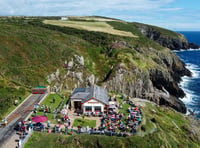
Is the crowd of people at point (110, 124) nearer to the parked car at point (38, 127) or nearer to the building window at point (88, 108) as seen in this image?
the parked car at point (38, 127)

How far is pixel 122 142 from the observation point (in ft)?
97.4

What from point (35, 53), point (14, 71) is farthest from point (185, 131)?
point (35, 53)

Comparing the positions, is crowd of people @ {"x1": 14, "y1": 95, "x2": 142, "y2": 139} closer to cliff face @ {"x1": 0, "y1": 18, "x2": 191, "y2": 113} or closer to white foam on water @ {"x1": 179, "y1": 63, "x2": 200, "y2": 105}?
cliff face @ {"x1": 0, "y1": 18, "x2": 191, "y2": 113}

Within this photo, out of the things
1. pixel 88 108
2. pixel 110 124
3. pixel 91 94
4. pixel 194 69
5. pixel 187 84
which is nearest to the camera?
pixel 110 124

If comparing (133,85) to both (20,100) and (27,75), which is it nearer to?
(27,75)

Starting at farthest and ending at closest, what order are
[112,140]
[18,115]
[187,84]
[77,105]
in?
[187,84] < [77,105] < [18,115] < [112,140]

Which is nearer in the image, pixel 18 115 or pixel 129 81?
pixel 18 115

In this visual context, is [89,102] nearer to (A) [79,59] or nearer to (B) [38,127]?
(B) [38,127]

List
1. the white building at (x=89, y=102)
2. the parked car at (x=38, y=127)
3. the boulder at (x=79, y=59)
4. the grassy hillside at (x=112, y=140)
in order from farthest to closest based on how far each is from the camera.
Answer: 1. the boulder at (x=79, y=59)
2. the white building at (x=89, y=102)
3. the parked car at (x=38, y=127)
4. the grassy hillside at (x=112, y=140)

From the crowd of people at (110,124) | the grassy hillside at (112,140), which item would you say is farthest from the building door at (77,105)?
the grassy hillside at (112,140)

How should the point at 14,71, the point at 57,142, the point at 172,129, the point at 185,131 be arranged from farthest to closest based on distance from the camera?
the point at 14,71 → the point at 185,131 → the point at 172,129 → the point at 57,142

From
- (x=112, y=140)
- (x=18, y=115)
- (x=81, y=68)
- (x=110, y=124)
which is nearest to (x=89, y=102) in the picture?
(x=110, y=124)

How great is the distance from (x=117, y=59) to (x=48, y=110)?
48.9 metres

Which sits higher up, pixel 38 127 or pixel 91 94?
pixel 91 94
